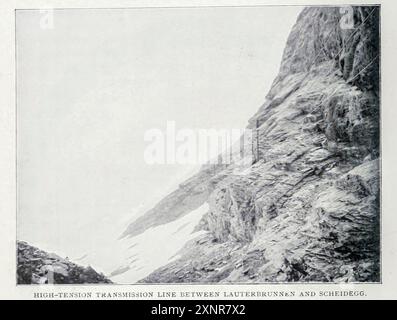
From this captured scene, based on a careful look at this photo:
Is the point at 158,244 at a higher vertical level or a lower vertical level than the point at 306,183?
lower

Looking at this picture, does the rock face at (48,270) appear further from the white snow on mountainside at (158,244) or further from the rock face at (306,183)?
the rock face at (306,183)

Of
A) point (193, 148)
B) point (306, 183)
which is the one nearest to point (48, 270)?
point (193, 148)

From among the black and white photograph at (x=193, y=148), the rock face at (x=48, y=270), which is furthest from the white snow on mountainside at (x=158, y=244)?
the rock face at (x=48, y=270)

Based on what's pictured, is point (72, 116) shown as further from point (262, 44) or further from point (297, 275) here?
point (297, 275)

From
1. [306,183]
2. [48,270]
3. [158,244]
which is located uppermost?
[306,183]

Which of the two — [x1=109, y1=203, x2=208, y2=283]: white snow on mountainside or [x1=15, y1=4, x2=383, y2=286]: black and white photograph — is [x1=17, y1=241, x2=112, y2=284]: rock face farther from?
[x1=109, y1=203, x2=208, y2=283]: white snow on mountainside

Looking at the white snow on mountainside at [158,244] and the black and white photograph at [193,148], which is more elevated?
the black and white photograph at [193,148]

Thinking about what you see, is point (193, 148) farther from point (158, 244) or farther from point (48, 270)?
point (48, 270)
